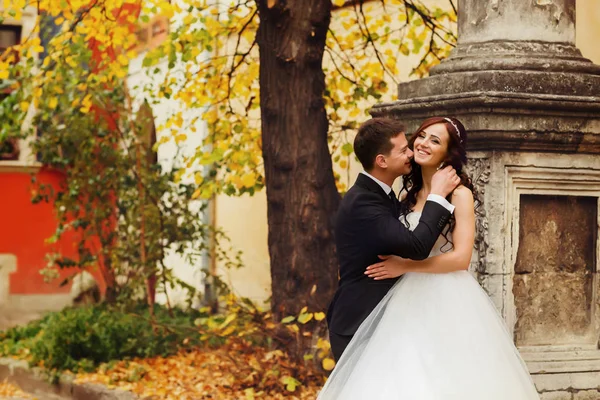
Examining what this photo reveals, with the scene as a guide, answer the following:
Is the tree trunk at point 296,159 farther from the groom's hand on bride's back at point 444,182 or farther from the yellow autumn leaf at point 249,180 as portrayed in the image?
the groom's hand on bride's back at point 444,182

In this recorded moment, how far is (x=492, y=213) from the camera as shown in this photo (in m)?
5.69

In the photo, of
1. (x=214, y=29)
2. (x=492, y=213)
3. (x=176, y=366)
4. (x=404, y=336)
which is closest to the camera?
(x=404, y=336)

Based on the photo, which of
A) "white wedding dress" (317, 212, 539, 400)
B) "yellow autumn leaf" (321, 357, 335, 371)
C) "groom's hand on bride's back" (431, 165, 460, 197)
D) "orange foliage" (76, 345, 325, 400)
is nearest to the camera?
"white wedding dress" (317, 212, 539, 400)

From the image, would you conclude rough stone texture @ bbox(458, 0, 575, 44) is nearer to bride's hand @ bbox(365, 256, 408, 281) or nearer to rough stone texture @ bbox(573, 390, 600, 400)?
bride's hand @ bbox(365, 256, 408, 281)

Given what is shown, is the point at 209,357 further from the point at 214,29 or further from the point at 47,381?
the point at 214,29

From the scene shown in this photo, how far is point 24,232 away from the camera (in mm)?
17469

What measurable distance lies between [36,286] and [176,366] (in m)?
7.23

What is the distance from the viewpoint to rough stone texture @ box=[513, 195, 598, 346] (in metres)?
5.84

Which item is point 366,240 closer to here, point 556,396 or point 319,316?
point 556,396

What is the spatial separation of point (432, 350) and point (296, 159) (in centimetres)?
448

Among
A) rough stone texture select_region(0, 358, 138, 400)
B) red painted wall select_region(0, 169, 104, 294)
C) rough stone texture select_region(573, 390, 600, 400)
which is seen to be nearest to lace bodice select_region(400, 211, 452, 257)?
rough stone texture select_region(573, 390, 600, 400)

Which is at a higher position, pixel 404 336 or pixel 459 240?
pixel 459 240

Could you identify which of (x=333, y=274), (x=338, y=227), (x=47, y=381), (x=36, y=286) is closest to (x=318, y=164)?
(x=333, y=274)

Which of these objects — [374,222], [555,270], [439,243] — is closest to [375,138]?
[374,222]
